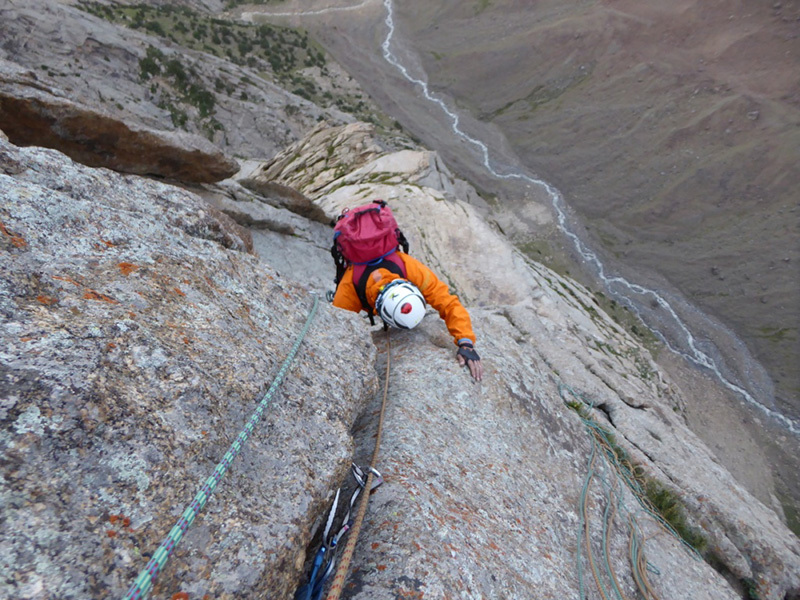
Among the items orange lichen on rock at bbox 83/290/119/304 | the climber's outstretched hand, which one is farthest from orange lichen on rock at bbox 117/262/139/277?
the climber's outstretched hand

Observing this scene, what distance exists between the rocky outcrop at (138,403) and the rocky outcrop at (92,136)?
5394mm

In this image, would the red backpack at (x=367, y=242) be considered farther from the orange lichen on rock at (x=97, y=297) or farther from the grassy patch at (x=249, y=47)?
the grassy patch at (x=249, y=47)

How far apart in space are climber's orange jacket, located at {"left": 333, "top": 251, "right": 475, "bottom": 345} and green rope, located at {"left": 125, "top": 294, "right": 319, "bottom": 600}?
2.73m

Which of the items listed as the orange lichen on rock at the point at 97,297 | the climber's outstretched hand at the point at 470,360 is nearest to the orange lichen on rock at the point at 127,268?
the orange lichen on rock at the point at 97,297

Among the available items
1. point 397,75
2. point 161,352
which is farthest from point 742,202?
point 161,352

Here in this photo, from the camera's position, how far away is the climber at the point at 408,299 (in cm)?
587

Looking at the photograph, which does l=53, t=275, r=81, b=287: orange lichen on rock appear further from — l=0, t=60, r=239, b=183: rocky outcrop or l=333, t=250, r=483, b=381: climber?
l=0, t=60, r=239, b=183: rocky outcrop

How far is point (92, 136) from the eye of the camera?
30.3ft

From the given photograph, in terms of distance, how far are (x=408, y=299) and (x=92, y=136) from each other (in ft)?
27.3

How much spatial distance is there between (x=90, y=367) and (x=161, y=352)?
1.60 ft

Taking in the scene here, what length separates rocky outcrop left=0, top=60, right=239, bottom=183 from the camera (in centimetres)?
815

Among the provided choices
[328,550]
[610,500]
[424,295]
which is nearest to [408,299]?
[424,295]

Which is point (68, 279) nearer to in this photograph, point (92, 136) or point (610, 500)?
point (610, 500)

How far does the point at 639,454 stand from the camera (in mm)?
8617
